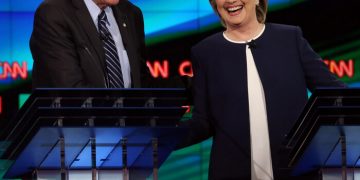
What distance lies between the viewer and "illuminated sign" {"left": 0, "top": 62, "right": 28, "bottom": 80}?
7.77m

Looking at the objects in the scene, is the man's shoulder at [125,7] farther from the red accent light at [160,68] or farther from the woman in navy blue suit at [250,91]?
the red accent light at [160,68]

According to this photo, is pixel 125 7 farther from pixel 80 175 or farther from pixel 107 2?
pixel 80 175

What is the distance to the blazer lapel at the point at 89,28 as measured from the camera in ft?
13.9

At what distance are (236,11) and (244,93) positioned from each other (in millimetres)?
324

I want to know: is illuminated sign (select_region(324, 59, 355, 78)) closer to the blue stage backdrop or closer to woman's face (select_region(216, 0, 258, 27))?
the blue stage backdrop

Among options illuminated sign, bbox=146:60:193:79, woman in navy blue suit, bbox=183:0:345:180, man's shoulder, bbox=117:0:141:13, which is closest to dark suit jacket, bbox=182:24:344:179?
woman in navy blue suit, bbox=183:0:345:180

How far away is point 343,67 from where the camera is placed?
798 cm

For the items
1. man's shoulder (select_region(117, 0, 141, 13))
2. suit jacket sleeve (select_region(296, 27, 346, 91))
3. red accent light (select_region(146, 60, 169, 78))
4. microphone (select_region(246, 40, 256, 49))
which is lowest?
suit jacket sleeve (select_region(296, 27, 346, 91))

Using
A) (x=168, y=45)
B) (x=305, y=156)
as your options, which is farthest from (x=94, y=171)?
(x=168, y=45)

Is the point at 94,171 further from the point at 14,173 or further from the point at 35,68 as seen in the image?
the point at 35,68

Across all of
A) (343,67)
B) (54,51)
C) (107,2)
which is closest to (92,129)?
(54,51)

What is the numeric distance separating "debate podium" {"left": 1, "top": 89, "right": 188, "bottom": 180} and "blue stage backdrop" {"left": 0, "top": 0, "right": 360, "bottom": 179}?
412 centimetres

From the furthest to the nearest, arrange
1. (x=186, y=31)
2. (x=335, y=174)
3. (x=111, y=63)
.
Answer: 1. (x=186, y=31)
2. (x=111, y=63)
3. (x=335, y=174)

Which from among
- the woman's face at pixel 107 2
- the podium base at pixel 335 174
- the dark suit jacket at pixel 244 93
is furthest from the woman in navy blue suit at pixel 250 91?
the woman's face at pixel 107 2
